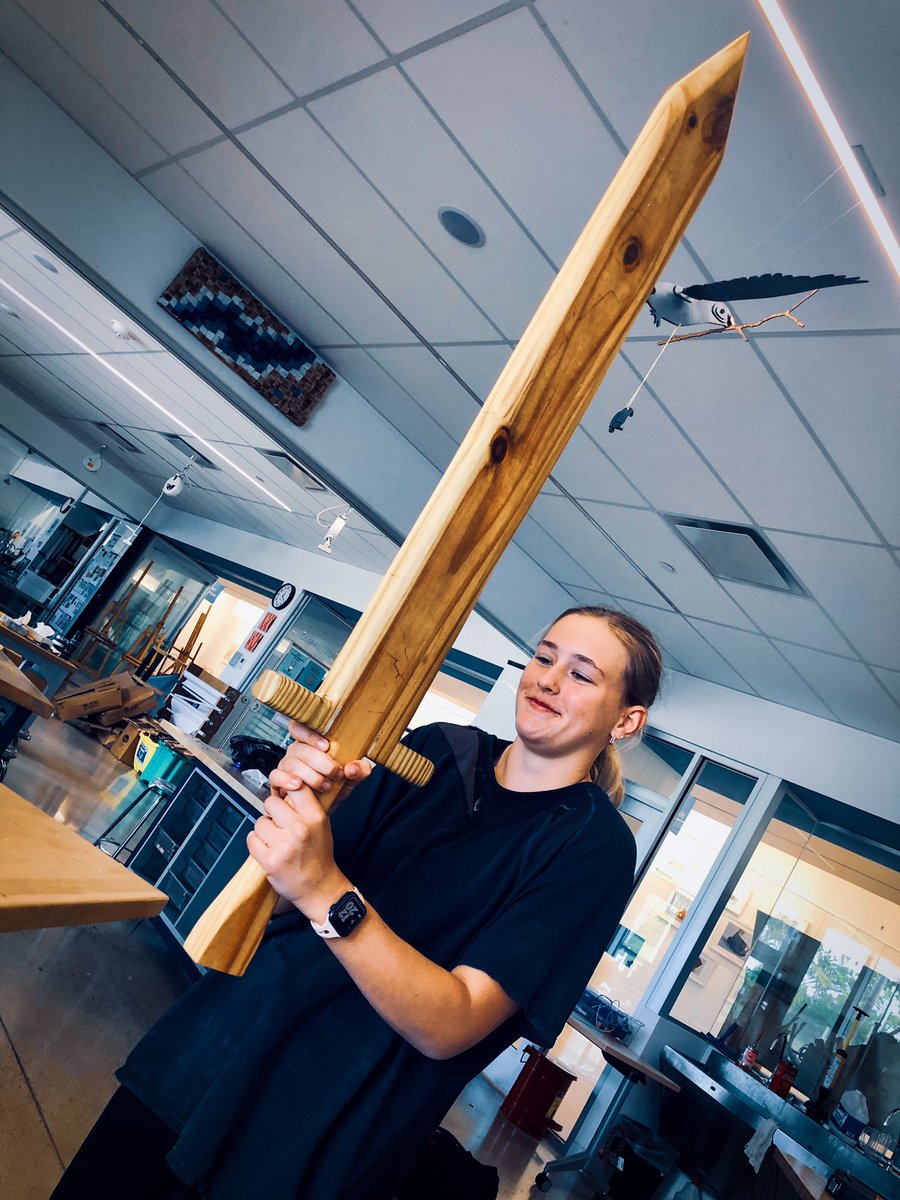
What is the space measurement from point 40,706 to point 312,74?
2926 millimetres

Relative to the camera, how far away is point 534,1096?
406 cm

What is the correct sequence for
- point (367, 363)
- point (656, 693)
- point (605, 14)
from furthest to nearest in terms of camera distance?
1. point (367, 363)
2. point (605, 14)
3. point (656, 693)

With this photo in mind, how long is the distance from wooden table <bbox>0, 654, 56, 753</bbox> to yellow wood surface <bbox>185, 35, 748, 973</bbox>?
3262 millimetres

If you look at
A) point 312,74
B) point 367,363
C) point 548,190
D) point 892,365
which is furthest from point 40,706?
point 892,365

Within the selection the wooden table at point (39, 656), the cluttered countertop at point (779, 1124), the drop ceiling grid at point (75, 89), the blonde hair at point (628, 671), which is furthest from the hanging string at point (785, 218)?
the wooden table at point (39, 656)

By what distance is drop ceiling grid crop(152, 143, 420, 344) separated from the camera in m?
2.97

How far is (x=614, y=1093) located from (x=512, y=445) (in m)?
4.82

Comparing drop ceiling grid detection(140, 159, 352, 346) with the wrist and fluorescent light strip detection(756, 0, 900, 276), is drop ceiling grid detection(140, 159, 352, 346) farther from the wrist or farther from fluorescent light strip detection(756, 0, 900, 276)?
the wrist

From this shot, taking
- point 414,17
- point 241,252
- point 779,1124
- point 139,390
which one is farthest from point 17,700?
point 779,1124

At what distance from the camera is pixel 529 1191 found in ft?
11.1

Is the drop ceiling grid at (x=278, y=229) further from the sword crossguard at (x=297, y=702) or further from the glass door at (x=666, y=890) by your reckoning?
the glass door at (x=666, y=890)

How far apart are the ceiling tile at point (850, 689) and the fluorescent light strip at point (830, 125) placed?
8.18 feet

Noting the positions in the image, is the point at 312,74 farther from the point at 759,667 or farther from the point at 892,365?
the point at 759,667

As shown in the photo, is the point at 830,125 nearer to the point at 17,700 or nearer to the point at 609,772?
the point at 609,772
